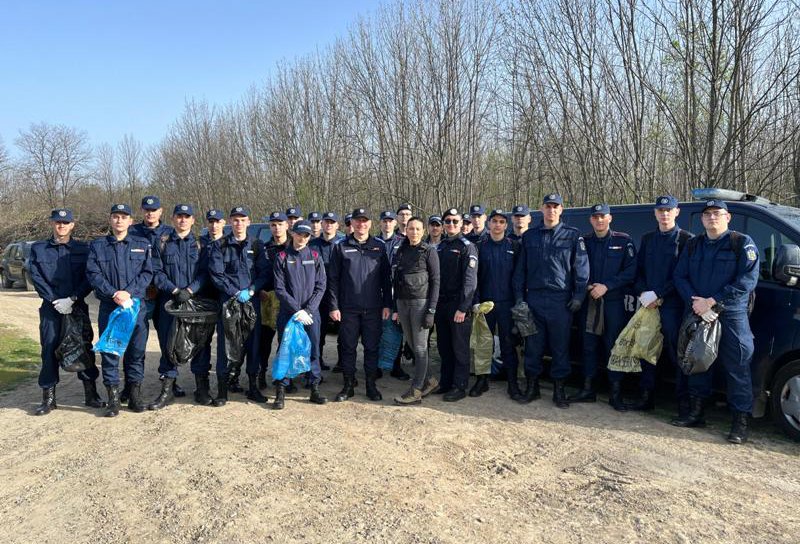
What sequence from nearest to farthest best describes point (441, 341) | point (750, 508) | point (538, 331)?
point (750, 508) → point (538, 331) → point (441, 341)

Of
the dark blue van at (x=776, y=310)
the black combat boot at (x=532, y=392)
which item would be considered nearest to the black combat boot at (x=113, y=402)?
the black combat boot at (x=532, y=392)

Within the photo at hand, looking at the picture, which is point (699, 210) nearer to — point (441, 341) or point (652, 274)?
point (652, 274)

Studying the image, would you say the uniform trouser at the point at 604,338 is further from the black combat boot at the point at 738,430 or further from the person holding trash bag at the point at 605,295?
the black combat boot at the point at 738,430

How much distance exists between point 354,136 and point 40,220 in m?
21.9

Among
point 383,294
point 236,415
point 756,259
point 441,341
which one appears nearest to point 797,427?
point 756,259

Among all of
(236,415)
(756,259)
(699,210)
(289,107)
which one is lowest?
(236,415)

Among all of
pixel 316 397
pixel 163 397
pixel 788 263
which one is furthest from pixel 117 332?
pixel 788 263

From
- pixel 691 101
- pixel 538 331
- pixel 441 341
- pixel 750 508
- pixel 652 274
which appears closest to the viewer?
pixel 750 508

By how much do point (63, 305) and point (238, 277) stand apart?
1.62 m

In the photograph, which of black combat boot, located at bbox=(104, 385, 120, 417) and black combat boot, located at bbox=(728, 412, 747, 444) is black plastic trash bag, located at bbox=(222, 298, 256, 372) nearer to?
black combat boot, located at bbox=(104, 385, 120, 417)

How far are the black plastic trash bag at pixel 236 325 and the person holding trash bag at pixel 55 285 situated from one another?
52.7 inches

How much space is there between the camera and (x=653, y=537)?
291 cm

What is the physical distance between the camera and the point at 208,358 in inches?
216

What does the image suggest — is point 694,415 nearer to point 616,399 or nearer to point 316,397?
point 616,399
